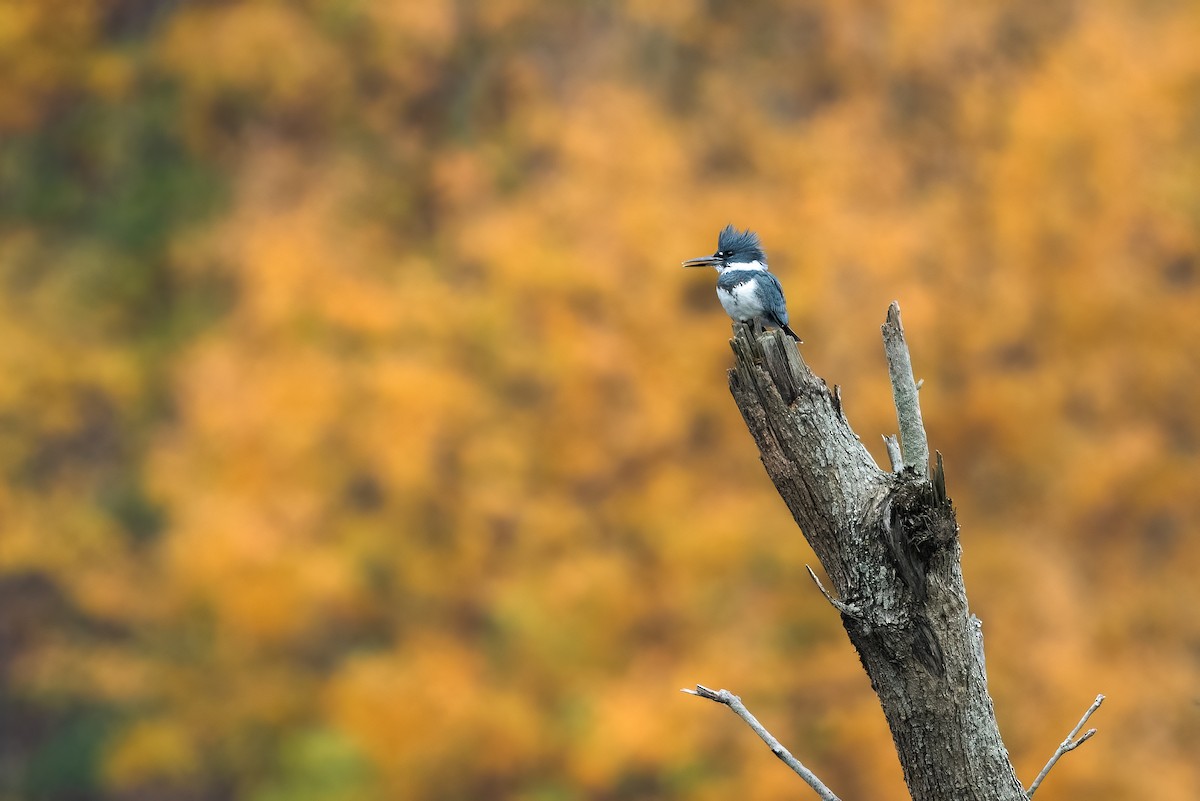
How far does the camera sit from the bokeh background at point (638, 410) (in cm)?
940

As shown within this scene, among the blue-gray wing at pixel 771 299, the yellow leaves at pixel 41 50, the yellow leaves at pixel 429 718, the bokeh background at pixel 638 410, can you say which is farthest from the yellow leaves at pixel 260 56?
the blue-gray wing at pixel 771 299

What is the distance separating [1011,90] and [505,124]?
4602 millimetres

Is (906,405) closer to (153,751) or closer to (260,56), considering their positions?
(153,751)

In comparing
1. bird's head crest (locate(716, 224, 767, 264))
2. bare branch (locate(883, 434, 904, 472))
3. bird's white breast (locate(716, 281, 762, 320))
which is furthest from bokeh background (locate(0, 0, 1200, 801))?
bare branch (locate(883, 434, 904, 472))

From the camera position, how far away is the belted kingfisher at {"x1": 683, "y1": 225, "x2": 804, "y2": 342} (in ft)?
16.5

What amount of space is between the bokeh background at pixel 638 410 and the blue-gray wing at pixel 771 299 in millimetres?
4172

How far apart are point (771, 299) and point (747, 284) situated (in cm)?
12

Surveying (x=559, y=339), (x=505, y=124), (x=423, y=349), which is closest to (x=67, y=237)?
(x=505, y=124)

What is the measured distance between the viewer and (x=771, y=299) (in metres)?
5.13

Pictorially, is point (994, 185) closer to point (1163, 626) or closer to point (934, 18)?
point (934, 18)

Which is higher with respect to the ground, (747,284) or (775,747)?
(747,284)

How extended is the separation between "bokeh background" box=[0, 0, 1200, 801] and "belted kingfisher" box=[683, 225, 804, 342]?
384 centimetres

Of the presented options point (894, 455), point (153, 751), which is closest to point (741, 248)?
point (894, 455)

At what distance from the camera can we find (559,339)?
10.0 metres
